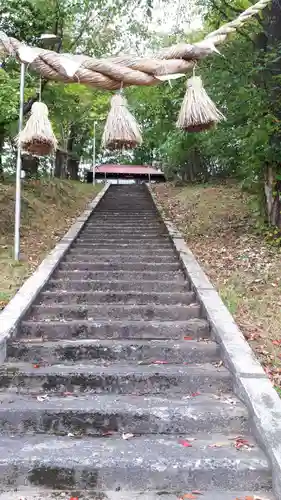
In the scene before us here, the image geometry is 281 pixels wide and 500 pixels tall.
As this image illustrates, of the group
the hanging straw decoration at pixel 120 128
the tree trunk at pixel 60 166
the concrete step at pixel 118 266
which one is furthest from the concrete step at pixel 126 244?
the tree trunk at pixel 60 166

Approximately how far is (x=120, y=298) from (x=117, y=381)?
1.92m

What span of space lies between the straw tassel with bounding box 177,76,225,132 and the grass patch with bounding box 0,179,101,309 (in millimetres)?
3076

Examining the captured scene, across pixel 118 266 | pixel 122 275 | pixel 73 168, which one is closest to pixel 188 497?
pixel 122 275

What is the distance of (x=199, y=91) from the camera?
3.93m

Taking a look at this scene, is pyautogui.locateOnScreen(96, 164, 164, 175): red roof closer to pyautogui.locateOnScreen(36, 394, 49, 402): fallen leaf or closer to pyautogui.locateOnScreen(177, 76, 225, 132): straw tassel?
pyautogui.locateOnScreen(177, 76, 225, 132): straw tassel

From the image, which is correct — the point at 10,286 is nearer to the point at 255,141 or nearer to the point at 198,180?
the point at 255,141

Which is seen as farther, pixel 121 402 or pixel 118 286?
pixel 118 286

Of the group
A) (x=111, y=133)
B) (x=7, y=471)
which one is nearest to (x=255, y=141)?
(x=111, y=133)

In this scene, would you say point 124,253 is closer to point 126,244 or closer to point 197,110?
point 126,244

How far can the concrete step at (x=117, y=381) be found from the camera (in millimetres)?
4133

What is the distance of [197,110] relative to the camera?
3.87 meters

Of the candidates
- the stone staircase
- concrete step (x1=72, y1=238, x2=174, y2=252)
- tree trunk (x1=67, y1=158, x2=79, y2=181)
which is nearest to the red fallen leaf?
the stone staircase

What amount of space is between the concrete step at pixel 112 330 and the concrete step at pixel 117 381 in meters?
0.84

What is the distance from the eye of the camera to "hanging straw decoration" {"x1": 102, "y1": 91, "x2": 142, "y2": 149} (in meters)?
3.69
